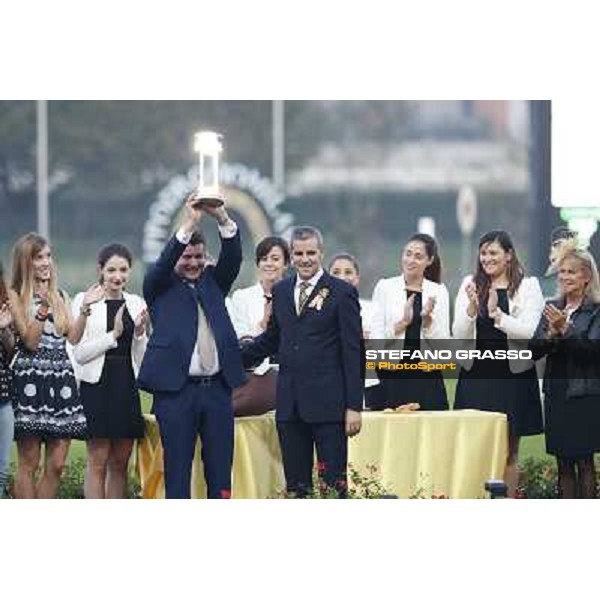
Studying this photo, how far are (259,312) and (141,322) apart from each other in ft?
1.90

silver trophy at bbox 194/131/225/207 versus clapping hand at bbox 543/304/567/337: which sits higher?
silver trophy at bbox 194/131/225/207

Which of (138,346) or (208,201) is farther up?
(208,201)

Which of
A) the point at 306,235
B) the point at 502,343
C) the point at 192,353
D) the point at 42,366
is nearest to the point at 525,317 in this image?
the point at 502,343

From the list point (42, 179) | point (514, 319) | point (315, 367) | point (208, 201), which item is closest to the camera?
point (208, 201)

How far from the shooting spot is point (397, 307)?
13.9 meters

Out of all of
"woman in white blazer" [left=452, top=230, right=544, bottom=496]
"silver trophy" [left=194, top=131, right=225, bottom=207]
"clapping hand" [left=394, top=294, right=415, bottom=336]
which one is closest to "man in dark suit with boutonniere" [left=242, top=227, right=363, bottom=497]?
"clapping hand" [left=394, top=294, right=415, bottom=336]

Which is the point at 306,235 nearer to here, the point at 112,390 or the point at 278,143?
the point at 278,143

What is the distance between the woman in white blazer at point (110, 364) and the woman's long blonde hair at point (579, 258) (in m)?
2.03

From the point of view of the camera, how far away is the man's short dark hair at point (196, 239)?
1363 cm

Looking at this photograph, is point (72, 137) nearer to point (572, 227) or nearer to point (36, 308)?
point (36, 308)

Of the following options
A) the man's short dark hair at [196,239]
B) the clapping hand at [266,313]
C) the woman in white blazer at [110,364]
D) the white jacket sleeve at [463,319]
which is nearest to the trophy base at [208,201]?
the man's short dark hair at [196,239]

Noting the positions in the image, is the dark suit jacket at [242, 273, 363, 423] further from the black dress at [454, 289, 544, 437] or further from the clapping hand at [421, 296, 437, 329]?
the black dress at [454, 289, 544, 437]

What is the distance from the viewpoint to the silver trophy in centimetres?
1375

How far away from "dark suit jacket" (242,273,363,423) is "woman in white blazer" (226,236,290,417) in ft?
0.30
